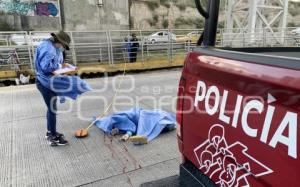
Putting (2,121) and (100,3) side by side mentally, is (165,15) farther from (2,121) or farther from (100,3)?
(2,121)

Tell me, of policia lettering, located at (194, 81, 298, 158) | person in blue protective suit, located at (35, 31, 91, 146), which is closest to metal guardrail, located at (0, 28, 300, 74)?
person in blue protective suit, located at (35, 31, 91, 146)

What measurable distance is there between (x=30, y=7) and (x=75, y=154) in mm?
18214

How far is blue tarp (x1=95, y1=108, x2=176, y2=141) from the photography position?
4.59m

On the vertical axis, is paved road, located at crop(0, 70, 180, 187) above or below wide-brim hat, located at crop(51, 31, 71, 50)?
below

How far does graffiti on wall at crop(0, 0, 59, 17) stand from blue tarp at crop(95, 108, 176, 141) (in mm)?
15255

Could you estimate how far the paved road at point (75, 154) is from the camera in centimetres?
338

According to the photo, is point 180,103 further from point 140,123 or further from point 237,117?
point 140,123

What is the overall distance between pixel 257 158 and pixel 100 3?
1809 centimetres

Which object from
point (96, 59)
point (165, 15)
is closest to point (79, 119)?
point (96, 59)

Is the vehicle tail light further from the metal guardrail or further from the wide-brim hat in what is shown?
the metal guardrail

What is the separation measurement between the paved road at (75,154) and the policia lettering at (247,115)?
1.75m

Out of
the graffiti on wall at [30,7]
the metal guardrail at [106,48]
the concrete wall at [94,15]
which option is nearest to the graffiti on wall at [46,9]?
the graffiti on wall at [30,7]

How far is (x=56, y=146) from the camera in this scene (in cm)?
427

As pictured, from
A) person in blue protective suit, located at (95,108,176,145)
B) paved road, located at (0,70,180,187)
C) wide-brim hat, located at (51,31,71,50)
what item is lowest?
paved road, located at (0,70,180,187)
